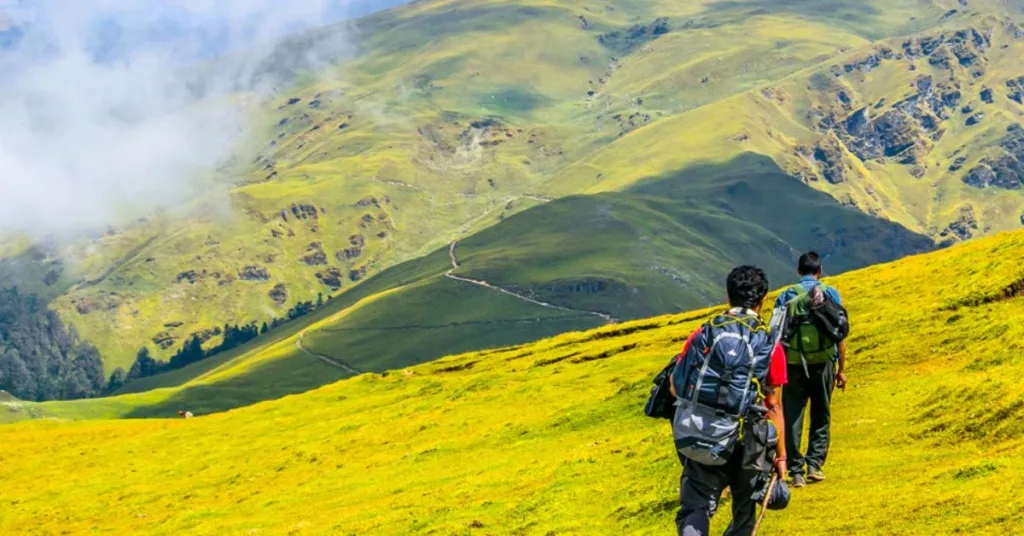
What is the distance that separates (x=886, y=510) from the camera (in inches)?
→ 1059

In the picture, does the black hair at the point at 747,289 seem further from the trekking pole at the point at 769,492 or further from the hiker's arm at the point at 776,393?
the trekking pole at the point at 769,492

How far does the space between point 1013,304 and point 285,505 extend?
124ft

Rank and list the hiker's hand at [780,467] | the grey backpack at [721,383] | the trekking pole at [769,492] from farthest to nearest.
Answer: the hiker's hand at [780,467] < the trekking pole at [769,492] < the grey backpack at [721,383]

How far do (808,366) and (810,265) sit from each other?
2876 millimetres

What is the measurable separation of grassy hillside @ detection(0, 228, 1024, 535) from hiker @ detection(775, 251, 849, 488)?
180cm

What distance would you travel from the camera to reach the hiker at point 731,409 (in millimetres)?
19625

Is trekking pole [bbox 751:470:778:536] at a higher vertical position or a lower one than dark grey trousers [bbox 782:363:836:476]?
higher

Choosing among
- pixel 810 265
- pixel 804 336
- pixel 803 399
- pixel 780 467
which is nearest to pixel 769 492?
pixel 780 467

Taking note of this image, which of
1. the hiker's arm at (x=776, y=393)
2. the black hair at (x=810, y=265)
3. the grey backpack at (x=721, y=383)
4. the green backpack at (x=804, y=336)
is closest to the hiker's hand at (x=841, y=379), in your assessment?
the green backpack at (x=804, y=336)

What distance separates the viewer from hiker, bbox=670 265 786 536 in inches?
773

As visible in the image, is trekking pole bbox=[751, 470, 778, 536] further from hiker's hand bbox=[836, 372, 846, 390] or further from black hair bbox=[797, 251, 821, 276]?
black hair bbox=[797, 251, 821, 276]

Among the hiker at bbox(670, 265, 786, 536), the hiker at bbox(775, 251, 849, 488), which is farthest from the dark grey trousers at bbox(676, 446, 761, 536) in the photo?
the hiker at bbox(775, 251, 849, 488)

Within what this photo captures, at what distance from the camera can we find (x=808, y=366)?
1103 inches

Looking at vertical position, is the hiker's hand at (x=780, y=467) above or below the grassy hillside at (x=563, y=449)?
above
